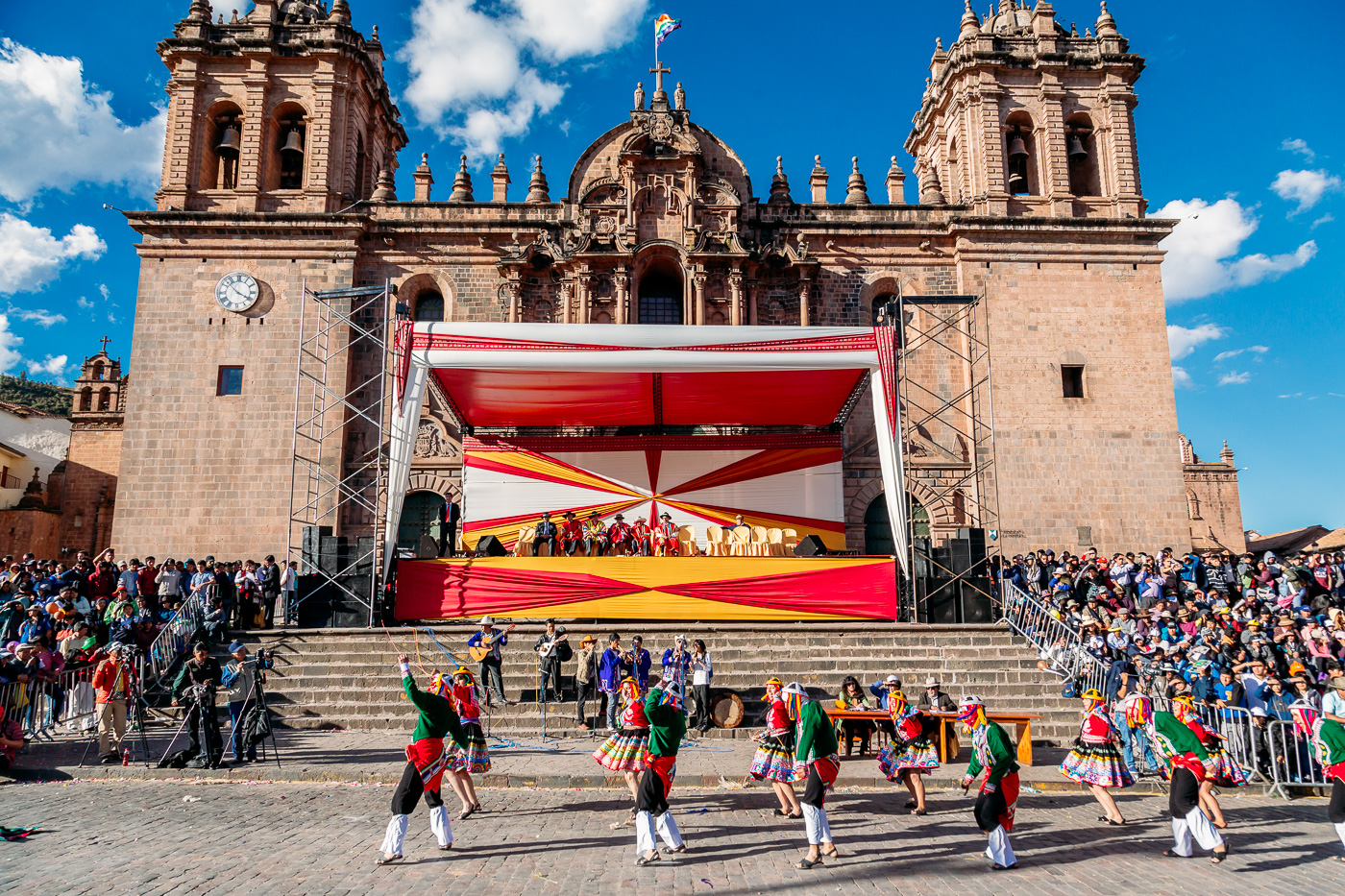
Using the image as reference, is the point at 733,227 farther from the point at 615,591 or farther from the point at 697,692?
the point at 697,692

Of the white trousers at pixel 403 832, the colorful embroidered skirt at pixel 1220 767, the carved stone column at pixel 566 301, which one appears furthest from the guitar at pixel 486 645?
the carved stone column at pixel 566 301

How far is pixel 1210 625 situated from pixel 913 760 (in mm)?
8351

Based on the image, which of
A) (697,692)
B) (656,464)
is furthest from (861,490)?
(697,692)

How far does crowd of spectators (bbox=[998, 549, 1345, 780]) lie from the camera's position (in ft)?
36.2

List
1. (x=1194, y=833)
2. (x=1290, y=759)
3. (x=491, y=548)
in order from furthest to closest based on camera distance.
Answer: (x=491, y=548)
(x=1290, y=759)
(x=1194, y=833)

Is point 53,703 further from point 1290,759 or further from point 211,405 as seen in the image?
point 1290,759

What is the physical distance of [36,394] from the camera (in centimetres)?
6106

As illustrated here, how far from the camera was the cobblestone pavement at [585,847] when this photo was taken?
6504 millimetres

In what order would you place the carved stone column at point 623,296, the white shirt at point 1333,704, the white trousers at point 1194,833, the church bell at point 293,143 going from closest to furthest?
1. the white trousers at point 1194,833
2. the white shirt at point 1333,704
3. the carved stone column at point 623,296
4. the church bell at point 293,143

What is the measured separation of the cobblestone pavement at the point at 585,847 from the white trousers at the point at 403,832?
4.9 inches

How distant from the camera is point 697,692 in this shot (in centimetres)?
1261

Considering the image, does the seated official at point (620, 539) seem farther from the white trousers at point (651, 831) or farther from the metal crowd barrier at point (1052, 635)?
→ the white trousers at point (651, 831)

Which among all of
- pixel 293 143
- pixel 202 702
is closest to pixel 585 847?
pixel 202 702

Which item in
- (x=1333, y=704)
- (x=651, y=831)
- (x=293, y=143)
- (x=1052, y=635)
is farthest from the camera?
(x=293, y=143)
